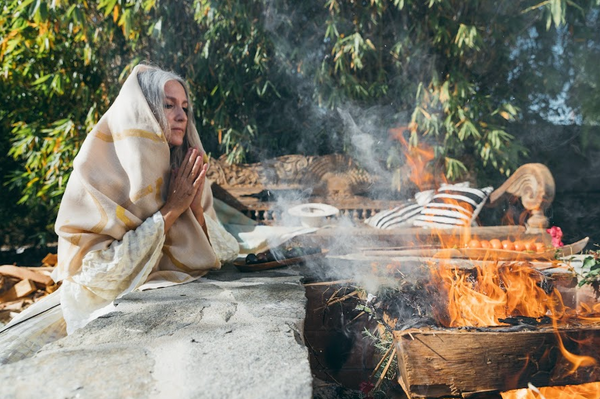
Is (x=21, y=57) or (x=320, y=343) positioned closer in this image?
(x=320, y=343)

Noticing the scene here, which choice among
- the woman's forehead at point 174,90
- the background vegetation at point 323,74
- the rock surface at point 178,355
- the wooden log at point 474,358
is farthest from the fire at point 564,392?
the background vegetation at point 323,74

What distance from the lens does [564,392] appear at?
2.22 meters

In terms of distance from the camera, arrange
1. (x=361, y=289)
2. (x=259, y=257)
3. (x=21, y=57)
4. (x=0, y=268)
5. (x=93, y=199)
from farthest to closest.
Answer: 1. (x=21, y=57)
2. (x=0, y=268)
3. (x=259, y=257)
4. (x=361, y=289)
5. (x=93, y=199)

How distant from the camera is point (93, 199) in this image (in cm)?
263

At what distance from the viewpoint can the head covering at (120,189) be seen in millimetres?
2613

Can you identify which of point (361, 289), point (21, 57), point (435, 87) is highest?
point (21, 57)

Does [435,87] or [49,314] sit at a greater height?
[435,87]

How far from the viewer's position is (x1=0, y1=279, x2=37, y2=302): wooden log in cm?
498

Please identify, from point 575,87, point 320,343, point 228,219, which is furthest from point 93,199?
point 575,87

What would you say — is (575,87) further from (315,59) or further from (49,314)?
(49,314)

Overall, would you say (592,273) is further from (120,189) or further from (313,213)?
(313,213)

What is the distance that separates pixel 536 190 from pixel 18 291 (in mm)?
5790

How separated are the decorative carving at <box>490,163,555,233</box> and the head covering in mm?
3688

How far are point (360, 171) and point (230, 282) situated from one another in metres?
3.84
